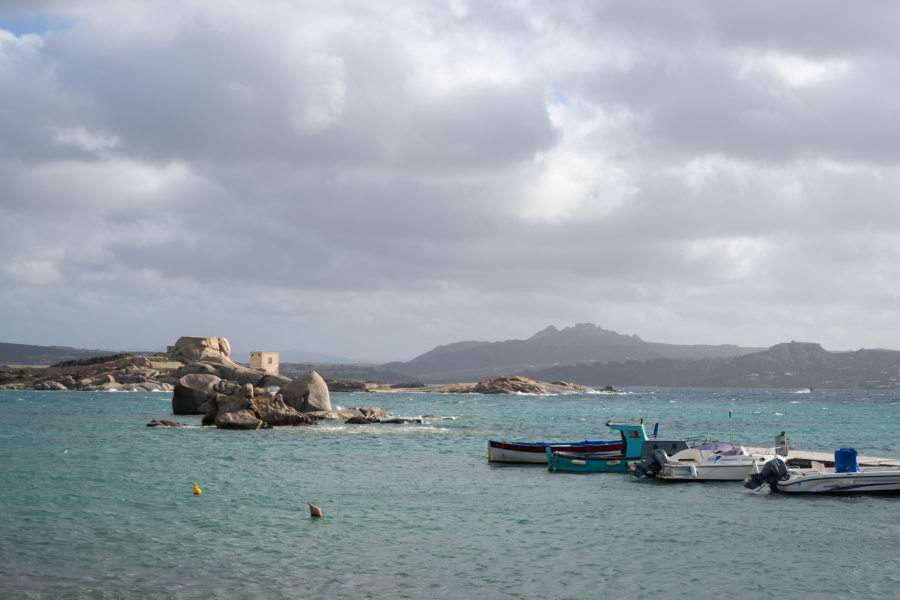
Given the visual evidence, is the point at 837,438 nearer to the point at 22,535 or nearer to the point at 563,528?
the point at 563,528

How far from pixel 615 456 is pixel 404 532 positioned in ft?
60.9

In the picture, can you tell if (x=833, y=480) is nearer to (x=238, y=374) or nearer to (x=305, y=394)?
(x=305, y=394)

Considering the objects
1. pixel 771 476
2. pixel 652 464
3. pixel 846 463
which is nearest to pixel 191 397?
pixel 652 464

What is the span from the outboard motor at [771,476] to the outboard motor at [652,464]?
4.23 m

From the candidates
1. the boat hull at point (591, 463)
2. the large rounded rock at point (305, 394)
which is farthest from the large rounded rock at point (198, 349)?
the boat hull at point (591, 463)

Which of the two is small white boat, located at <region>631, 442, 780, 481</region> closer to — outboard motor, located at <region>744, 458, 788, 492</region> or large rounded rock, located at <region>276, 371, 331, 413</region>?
outboard motor, located at <region>744, 458, 788, 492</region>

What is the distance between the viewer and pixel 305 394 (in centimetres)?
7181

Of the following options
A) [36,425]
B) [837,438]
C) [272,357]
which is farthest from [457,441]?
[272,357]

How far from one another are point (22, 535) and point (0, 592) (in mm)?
5968

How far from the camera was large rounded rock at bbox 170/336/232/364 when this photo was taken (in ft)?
614

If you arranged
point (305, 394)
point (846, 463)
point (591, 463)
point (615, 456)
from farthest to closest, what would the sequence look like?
point (305, 394) → point (615, 456) → point (591, 463) → point (846, 463)

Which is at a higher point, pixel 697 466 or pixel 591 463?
pixel 697 466

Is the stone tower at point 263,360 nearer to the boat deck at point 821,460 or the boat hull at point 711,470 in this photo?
the boat deck at point 821,460

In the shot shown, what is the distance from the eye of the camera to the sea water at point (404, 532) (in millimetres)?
17484
